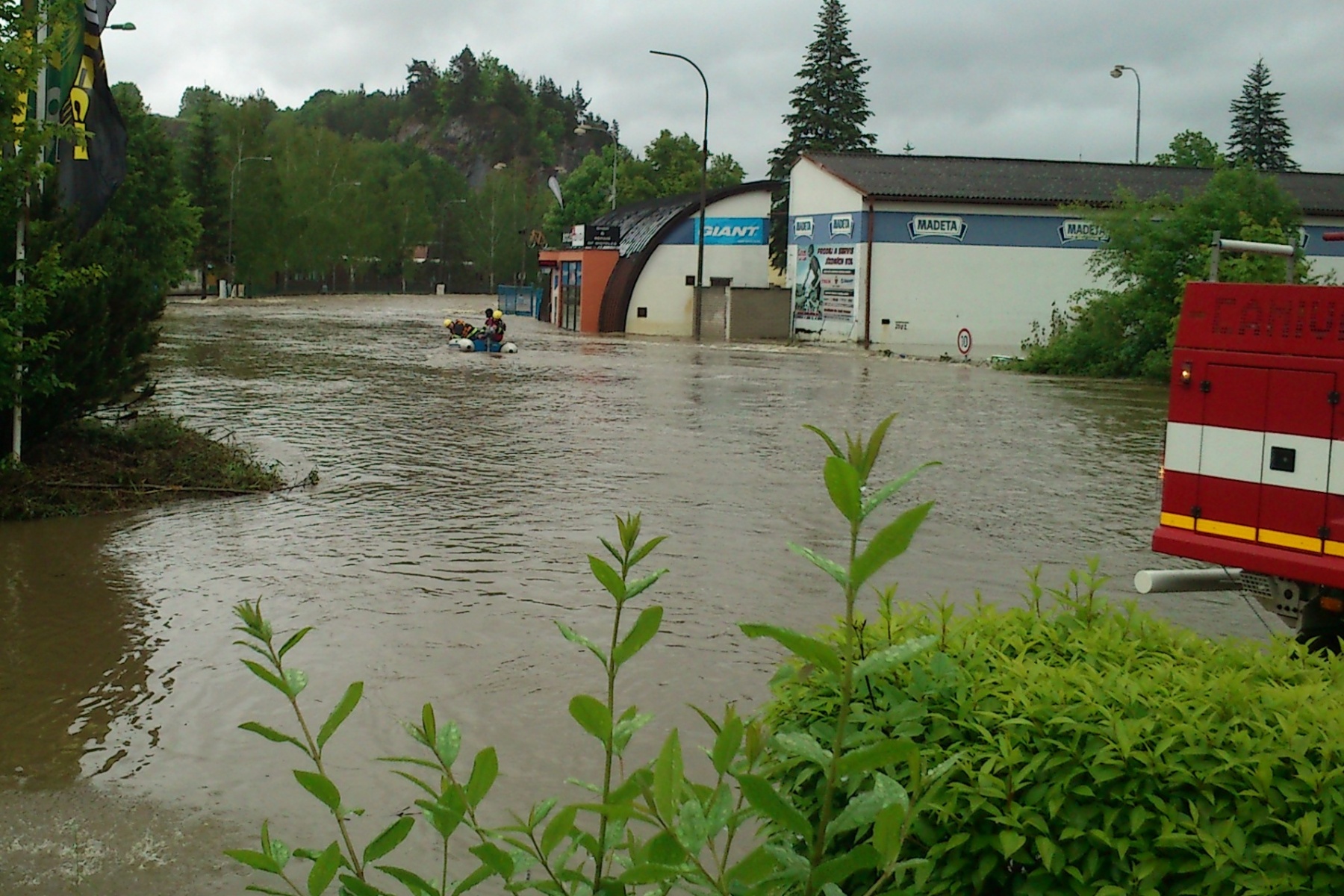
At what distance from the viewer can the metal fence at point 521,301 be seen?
74.8 m

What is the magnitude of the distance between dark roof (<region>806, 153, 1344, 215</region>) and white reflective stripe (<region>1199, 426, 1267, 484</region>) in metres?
36.9

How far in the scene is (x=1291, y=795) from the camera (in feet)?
10.3

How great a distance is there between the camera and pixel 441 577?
1050 centimetres

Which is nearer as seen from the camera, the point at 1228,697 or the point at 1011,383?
the point at 1228,697

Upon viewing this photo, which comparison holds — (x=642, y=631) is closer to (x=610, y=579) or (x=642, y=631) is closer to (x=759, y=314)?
(x=610, y=579)

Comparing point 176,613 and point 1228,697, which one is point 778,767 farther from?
point 176,613

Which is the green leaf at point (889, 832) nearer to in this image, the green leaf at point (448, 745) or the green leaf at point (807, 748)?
the green leaf at point (807, 748)

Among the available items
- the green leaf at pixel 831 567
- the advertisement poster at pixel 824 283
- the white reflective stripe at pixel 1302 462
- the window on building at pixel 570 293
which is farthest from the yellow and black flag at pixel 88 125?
the window on building at pixel 570 293

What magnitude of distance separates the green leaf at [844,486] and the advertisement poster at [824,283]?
145ft

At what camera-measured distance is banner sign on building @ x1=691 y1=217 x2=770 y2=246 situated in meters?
54.7

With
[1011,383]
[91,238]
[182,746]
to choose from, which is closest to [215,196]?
[1011,383]

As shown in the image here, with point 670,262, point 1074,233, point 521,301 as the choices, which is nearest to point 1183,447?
point 1074,233

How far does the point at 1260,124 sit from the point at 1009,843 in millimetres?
94840

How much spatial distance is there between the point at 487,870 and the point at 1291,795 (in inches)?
73.1
